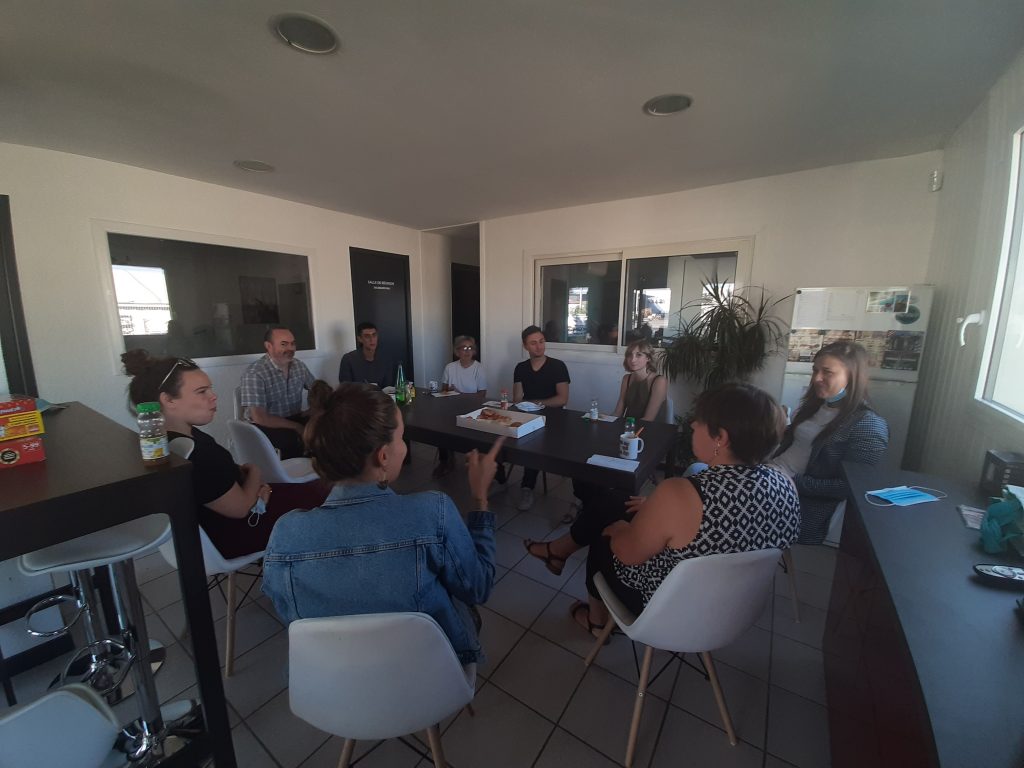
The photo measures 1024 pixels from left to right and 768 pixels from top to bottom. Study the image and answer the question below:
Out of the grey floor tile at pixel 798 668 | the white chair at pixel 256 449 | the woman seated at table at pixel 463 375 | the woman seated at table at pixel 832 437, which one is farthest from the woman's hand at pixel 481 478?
the woman seated at table at pixel 463 375

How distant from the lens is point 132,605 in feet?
3.91

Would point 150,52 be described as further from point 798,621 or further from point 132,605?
point 798,621

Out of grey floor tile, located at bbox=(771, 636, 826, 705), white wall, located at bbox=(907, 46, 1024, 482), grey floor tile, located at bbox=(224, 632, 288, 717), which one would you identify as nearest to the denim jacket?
grey floor tile, located at bbox=(224, 632, 288, 717)

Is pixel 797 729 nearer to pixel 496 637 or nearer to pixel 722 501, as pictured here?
pixel 722 501

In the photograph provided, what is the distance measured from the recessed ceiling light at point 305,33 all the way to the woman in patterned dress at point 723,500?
2.00m

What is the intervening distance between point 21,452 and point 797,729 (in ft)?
8.24

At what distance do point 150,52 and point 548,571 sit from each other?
309 centimetres

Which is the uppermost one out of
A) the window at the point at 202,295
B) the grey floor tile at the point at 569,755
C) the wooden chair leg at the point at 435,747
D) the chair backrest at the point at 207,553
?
the window at the point at 202,295

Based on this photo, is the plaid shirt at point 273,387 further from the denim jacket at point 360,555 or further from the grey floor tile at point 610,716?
the grey floor tile at point 610,716

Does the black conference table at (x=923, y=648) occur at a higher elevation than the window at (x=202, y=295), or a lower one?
lower

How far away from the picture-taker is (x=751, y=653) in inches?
67.4

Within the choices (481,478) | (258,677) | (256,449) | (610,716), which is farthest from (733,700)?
(256,449)

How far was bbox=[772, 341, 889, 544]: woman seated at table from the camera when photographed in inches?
71.1

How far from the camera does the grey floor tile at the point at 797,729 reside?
51.4 inches
